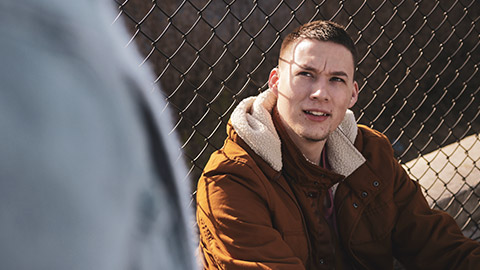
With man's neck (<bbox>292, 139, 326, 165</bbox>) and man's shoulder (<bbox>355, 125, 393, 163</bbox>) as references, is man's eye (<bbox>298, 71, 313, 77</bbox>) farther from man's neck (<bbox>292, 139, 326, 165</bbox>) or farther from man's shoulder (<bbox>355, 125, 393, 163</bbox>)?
man's shoulder (<bbox>355, 125, 393, 163</bbox>)

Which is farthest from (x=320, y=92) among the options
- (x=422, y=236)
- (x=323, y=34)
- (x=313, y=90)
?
(x=422, y=236)

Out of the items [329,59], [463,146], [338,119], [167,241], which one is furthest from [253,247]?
[463,146]

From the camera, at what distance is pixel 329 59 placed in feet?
6.96

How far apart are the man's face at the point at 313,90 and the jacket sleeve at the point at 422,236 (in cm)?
36

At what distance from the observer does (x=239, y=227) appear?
180 cm

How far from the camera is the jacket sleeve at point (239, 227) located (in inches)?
69.9

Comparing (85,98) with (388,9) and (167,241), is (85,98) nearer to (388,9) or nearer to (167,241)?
(167,241)

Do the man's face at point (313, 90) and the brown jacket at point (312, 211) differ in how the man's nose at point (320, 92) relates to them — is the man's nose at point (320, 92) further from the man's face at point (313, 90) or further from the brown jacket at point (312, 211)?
the brown jacket at point (312, 211)

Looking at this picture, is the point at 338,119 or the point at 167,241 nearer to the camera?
the point at 167,241

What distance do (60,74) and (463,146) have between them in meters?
3.51

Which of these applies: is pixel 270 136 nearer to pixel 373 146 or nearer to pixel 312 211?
pixel 312 211

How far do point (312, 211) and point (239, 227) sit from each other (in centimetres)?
36

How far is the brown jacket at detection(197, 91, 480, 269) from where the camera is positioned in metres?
1.82

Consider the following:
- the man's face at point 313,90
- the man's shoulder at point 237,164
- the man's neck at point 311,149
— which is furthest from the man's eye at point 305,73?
the man's shoulder at point 237,164
